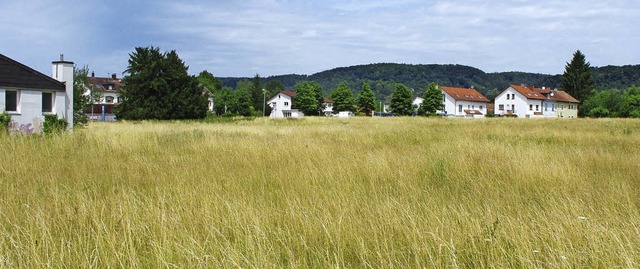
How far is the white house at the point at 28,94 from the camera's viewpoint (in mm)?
17781

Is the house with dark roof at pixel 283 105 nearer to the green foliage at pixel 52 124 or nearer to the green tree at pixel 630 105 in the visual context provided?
the green tree at pixel 630 105

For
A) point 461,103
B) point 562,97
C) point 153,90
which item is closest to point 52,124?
point 153,90

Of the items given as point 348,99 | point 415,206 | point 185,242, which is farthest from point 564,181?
point 348,99

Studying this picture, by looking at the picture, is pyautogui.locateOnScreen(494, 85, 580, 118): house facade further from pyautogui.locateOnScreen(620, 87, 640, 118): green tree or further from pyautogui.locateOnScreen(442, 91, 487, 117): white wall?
pyautogui.locateOnScreen(620, 87, 640, 118): green tree

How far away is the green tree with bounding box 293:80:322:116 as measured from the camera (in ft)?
328

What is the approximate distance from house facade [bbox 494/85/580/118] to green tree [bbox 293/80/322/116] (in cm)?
3917

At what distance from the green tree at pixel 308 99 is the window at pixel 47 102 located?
80.9m

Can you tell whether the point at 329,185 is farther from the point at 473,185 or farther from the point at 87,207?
the point at 87,207

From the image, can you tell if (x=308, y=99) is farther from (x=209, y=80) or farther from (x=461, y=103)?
(x=209, y=80)

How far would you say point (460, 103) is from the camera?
96375 mm

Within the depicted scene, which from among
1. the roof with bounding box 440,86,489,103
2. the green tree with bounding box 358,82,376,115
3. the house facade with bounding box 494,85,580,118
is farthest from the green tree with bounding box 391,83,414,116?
the house facade with bounding box 494,85,580,118

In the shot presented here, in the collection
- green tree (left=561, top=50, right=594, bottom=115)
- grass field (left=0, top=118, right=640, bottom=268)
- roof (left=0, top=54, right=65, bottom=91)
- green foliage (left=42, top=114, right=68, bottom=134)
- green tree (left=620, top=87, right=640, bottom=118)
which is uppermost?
green tree (left=561, top=50, right=594, bottom=115)

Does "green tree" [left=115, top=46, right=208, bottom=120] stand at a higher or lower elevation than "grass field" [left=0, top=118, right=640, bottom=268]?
higher

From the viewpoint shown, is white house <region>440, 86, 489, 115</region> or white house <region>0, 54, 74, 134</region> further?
white house <region>440, 86, 489, 115</region>
